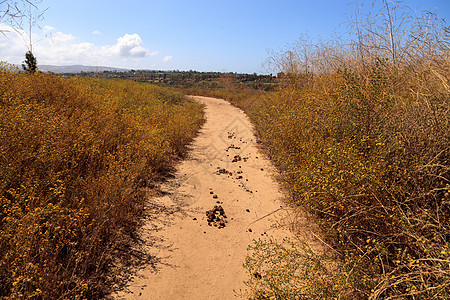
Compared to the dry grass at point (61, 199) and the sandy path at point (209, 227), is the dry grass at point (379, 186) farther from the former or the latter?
the dry grass at point (61, 199)

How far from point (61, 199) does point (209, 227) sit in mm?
1844

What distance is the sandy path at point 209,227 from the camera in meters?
2.30

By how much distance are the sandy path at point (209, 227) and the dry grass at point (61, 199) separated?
0.42 meters

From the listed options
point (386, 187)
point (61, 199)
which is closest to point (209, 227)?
point (61, 199)

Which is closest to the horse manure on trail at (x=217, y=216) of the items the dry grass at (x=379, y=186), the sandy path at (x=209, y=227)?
the sandy path at (x=209, y=227)

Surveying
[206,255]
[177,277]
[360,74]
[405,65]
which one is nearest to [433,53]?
[405,65]

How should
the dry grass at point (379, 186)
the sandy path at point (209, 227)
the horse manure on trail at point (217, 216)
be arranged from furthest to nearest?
1. the horse manure on trail at point (217, 216)
2. the sandy path at point (209, 227)
3. the dry grass at point (379, 186)

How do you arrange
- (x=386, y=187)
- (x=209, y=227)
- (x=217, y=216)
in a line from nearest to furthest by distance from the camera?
(x=386, y=187), (x=209, y=227), (x=217, y=216)

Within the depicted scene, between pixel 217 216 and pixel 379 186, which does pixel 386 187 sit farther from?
pixel 217 216

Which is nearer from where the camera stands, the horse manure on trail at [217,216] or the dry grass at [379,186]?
the dry grass at [379,186]

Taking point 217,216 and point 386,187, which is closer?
point 386,187

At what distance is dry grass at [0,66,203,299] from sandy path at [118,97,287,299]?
0.42m

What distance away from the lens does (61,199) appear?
7.79 feet

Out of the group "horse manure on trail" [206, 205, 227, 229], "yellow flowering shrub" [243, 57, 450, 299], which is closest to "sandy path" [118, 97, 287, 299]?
"horse manure on trail" [206, 205, 227, 229]
